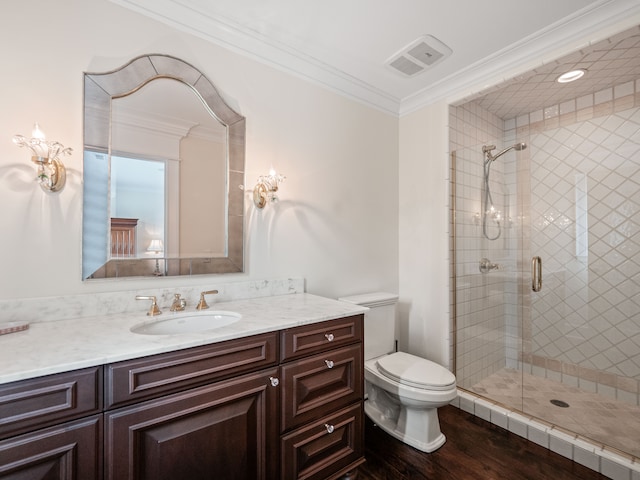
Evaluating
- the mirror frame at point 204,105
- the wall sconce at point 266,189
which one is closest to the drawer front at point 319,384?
the mirror frame at point 204,105

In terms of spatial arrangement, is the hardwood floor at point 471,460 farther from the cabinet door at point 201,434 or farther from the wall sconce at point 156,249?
the wall sconce at point 156,249

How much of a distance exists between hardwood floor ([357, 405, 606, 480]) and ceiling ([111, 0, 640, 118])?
2374 mm

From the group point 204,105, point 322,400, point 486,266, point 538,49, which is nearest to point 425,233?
point 486,266

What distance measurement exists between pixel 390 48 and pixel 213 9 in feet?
3.57

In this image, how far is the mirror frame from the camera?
1.42 metres

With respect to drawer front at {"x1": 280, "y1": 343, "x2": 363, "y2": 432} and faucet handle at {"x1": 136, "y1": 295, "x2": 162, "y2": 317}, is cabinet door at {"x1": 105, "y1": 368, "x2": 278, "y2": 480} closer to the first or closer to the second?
drawer front at {"x1": 280, "y1": 343, "x2": 363, "y2": 432}

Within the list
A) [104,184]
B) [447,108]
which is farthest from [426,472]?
[447,108]

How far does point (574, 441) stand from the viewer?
1.73 meters

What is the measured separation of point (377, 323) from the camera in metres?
2.22

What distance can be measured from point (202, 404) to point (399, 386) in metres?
1.17

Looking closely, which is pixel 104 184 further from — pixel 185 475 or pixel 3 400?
pixel 185 475

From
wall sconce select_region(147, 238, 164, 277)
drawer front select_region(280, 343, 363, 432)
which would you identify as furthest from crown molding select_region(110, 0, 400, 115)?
drawer front select_region(280, 343, 363, 432)

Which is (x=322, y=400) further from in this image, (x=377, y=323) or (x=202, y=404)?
(x=377, y=323)

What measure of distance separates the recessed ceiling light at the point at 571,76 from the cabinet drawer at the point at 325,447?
2.57 meters
